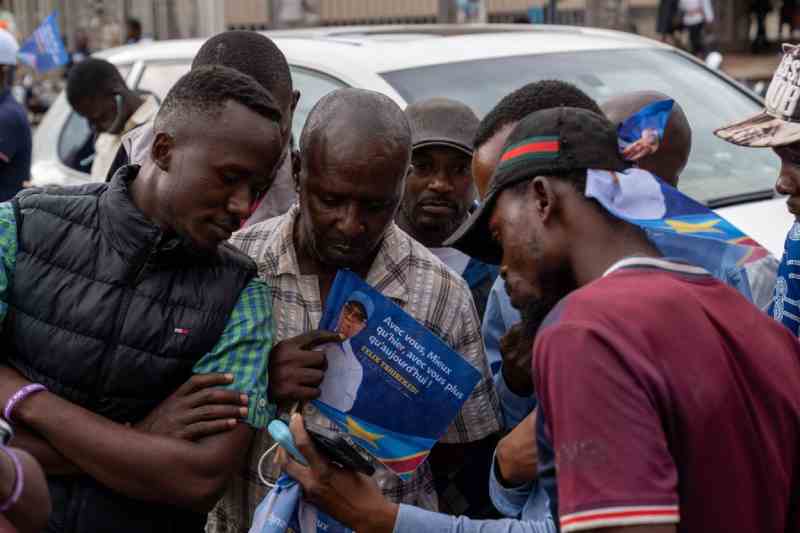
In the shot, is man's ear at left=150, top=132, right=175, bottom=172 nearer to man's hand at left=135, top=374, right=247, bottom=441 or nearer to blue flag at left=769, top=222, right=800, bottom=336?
man's hand at left=135, top=374, right=247, bottom=441

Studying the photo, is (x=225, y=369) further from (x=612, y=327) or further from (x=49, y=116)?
(x=49, y=116)

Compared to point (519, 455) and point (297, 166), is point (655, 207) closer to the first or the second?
point (519, 455)

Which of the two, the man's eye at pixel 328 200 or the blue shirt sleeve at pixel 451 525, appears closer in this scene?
the blue shirt sleeve at pixel 451 525

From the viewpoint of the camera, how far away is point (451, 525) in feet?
8.82

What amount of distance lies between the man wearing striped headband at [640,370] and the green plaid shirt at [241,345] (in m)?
0.76

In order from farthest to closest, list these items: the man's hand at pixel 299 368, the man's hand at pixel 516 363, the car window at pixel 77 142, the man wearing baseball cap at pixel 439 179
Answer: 1. the car window at pixel 77 142
2. the man wearing baseball cap at pixel 439 179
3. the man's hand at pixel 516 363
4. the man's hand at pixel 299 368

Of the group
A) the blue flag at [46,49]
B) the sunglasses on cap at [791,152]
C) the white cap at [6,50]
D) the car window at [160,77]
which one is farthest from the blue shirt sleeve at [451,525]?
the blue flag at [46,49]

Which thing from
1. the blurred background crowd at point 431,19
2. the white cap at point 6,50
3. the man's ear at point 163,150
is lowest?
the blurred background crowd at point 431,19

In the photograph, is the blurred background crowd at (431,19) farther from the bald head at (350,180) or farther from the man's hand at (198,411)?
the man's hand at (198,411)

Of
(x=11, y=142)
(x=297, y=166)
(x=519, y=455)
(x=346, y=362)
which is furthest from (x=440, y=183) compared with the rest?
(x=11, y=142)

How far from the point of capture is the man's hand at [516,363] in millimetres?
2961

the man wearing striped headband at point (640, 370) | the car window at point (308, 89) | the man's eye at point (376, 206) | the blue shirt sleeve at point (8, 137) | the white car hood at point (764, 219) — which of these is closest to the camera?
the man wearing striped headband at point (640, 370)

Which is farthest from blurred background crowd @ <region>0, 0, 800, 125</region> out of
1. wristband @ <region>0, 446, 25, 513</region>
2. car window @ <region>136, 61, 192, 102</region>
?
wristband @ <region>0, 446, 25, 513</region>

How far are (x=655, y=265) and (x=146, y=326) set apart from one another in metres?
1.16
